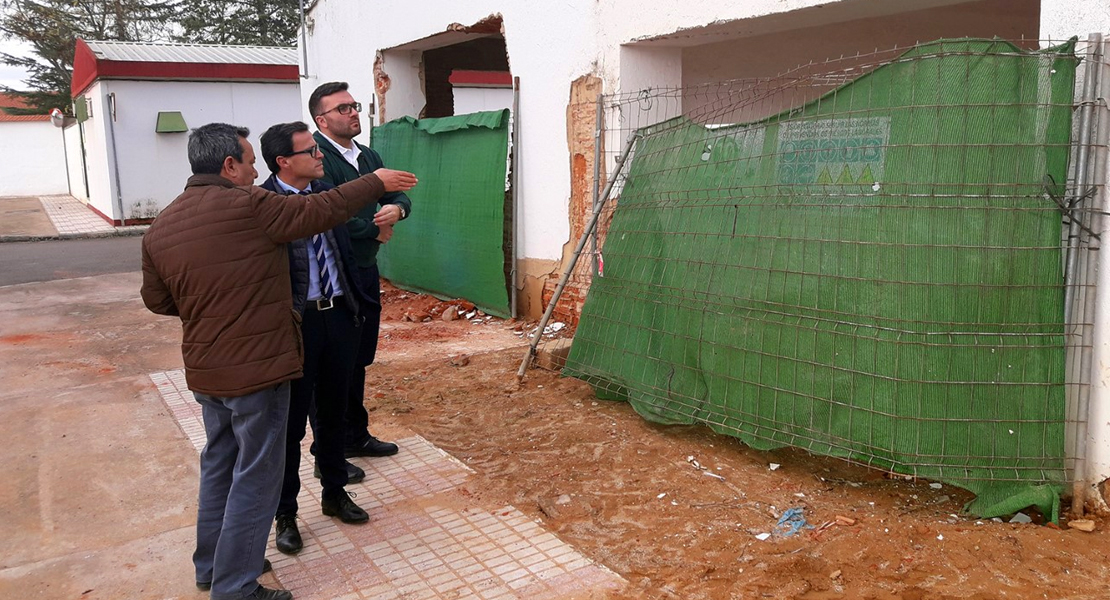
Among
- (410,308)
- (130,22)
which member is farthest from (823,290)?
(130,22)

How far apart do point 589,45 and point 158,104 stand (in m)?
14.8

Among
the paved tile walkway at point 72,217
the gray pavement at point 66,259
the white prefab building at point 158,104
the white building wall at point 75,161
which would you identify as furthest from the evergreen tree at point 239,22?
the gray pavement at point 66,259

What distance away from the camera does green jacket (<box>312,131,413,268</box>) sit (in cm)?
387

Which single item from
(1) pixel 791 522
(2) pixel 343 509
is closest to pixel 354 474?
(2) pixel 343 509

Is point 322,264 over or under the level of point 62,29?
under

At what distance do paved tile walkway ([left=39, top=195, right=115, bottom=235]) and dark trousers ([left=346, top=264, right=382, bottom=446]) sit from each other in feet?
52.0

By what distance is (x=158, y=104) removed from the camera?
60.2 feet

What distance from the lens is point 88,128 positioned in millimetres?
20781

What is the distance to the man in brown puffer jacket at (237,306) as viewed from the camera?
2.84m

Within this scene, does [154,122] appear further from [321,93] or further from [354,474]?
[354,474]

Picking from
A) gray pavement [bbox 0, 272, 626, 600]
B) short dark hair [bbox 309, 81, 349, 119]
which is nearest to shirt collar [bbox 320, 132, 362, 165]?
short dark hair [bbox 309, 81, 349, 119]

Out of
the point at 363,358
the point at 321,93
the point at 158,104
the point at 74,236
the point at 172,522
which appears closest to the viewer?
the point at 172,522

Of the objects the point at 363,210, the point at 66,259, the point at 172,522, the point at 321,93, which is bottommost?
the point at 172,522

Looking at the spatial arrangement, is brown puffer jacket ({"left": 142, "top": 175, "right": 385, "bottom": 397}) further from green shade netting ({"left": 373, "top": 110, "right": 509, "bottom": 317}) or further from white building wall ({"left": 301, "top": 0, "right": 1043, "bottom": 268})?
green shade netting ({"left": 373, "top": 110, "right": 509, "bottom": 317})
